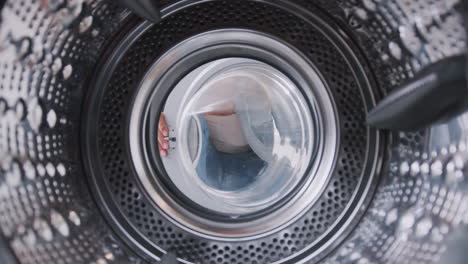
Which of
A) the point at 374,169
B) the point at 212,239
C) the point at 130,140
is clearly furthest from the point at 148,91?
the point at 374,169

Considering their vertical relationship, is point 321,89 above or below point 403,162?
above

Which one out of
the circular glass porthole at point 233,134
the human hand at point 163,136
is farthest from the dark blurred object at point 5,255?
the human hand at point 163,136

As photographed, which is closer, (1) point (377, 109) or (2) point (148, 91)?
(1) point (377, 109)

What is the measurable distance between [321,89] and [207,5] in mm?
202

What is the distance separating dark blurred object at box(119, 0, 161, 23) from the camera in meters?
0.60

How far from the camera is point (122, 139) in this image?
2.33 ft

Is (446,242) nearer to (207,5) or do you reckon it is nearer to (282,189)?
(282,189)

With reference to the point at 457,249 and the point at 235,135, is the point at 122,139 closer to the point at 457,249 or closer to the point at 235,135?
the point at 235,135

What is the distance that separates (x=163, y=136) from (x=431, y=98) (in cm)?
49

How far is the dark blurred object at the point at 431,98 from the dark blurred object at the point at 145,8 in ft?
1.03

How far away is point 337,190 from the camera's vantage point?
2.28 ft

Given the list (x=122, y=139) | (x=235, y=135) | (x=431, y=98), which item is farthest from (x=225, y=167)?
(x=431, y=98)

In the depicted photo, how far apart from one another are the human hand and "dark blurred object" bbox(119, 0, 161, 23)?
220 millimetres

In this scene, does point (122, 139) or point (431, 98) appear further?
point (122, 139)
